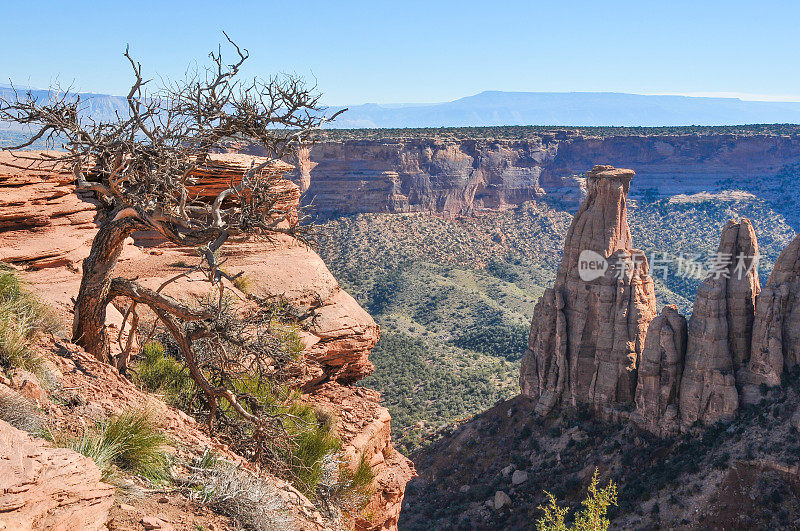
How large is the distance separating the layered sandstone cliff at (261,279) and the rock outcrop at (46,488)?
16.4 ft

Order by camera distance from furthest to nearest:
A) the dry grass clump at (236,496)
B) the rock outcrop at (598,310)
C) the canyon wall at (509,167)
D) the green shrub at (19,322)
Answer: the canyon wall at (509,167) → the rock outcrop at (598,310) → the green shrub at (19,322) → the dry grass clump at (236,496)

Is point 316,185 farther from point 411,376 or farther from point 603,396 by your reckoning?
point 603,396

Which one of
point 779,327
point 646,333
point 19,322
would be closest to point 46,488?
point 19,322

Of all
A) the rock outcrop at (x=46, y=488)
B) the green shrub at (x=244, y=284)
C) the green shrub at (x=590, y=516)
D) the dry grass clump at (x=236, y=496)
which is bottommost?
the green shrub at (x=590, y=516)

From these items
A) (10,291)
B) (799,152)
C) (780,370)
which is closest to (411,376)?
(780,370)

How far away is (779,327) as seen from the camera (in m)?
26.7

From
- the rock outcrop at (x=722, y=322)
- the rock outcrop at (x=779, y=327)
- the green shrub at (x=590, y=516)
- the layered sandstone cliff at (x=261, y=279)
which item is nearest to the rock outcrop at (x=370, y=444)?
the layered sandstone cliff at (x=261, y=279)

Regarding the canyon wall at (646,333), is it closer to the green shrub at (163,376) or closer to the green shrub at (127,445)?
the green shrub at (163,376)

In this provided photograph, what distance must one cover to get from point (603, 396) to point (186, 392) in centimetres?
2666

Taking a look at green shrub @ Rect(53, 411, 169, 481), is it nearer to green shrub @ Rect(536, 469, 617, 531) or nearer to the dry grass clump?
the dry grass clump

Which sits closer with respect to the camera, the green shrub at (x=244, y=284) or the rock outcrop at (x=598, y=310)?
the green shrub at (x=244, y=284)

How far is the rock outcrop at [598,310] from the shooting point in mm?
31906

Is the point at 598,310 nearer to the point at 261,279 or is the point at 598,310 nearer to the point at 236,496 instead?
the point at 261,279

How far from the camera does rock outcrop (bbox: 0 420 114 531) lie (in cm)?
466
